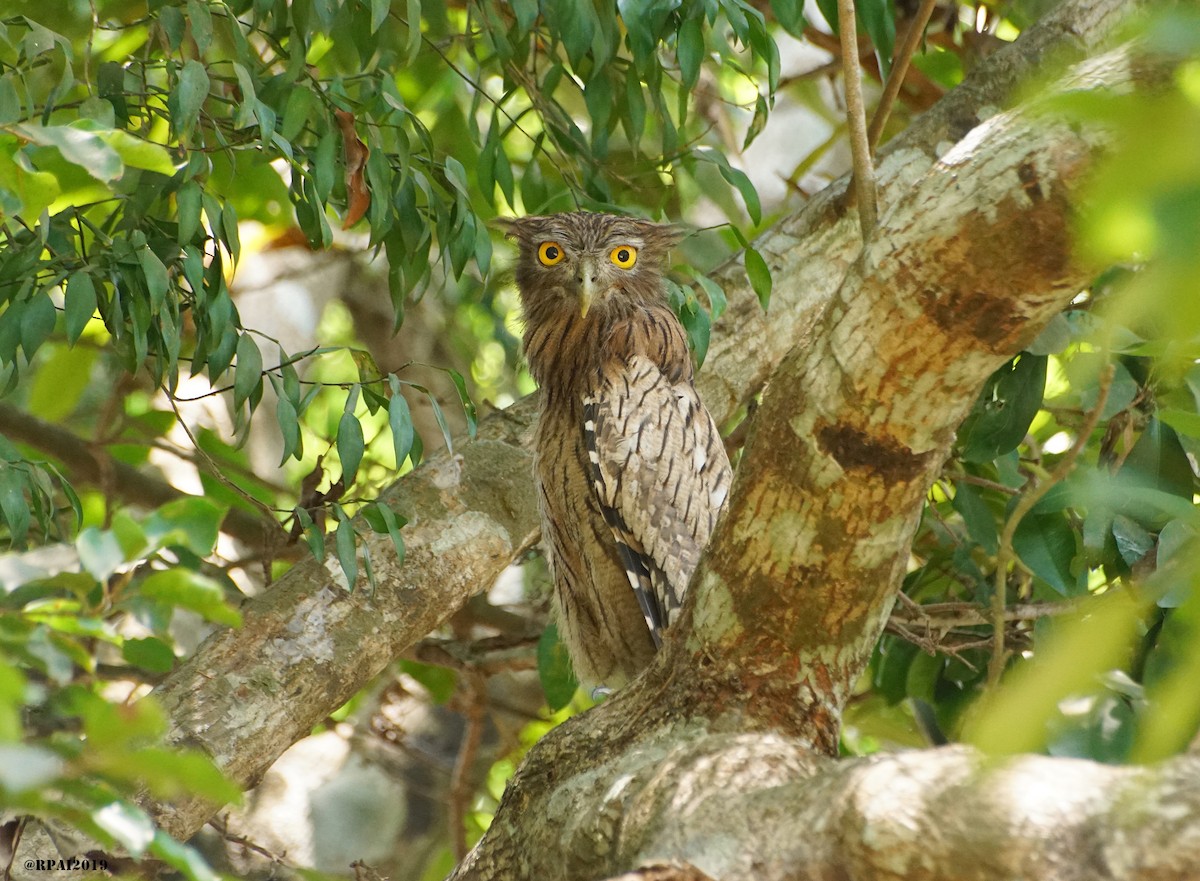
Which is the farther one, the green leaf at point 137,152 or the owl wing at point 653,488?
the owl wing at point 653,488

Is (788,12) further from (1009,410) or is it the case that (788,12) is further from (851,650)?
(851,650)

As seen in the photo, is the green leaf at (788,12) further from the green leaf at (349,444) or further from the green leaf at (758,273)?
the green leaf at (349,444)

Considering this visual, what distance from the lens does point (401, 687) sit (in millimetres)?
5242

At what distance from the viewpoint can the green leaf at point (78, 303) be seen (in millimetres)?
2188

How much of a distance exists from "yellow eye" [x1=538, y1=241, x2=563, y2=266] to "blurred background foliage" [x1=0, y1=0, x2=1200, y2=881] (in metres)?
0.21

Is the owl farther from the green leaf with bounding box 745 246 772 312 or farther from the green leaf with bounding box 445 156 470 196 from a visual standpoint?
the green leaf with bounding box 445 156 470 196

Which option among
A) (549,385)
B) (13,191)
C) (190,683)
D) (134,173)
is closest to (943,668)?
(549,385)

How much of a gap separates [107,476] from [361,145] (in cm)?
203

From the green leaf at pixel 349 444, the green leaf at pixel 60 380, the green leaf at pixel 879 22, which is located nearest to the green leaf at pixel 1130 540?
the green leaf at pixel 879 22

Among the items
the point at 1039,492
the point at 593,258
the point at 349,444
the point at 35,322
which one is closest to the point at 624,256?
the point at 593,258

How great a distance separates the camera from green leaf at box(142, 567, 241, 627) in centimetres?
110

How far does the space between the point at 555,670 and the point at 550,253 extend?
1384 millimetres

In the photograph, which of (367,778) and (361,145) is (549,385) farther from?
(367,778)

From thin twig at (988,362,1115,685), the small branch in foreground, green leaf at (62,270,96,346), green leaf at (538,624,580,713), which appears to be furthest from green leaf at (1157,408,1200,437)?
the small branch in foreground
